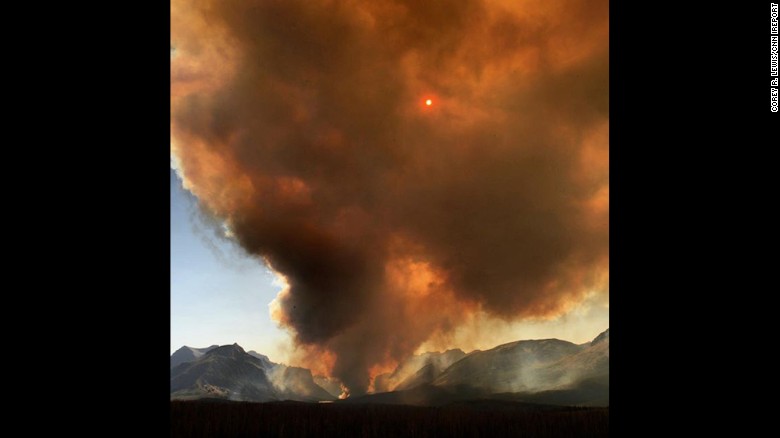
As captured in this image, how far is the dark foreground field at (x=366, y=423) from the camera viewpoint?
251 inches

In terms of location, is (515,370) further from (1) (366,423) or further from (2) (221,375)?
(1) (366,423)

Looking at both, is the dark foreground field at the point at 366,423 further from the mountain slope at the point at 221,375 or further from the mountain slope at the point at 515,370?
the mountain slope at the point at 221,375

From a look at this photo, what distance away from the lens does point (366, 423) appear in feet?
22.0

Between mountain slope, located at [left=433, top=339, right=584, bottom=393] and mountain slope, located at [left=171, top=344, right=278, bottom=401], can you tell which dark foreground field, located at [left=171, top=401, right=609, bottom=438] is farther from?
mountain slope, located at [left=171, top=344, right=278, bottom=401]

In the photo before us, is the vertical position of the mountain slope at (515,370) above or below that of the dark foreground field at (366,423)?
below

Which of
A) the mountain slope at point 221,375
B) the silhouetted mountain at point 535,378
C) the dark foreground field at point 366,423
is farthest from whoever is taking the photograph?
the mountain slope at point 221,375

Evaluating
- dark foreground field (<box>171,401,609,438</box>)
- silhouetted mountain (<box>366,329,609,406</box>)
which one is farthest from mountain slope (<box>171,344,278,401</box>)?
dark foreground field (<box>171,401,609,438</box>)

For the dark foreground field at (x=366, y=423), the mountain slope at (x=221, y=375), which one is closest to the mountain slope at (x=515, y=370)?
the mountain slope at (x=221, y=375)

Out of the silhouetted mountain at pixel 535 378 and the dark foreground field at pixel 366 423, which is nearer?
the dark foreground field at pixel 366 423

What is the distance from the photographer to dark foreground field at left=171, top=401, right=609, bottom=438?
20.9ft
